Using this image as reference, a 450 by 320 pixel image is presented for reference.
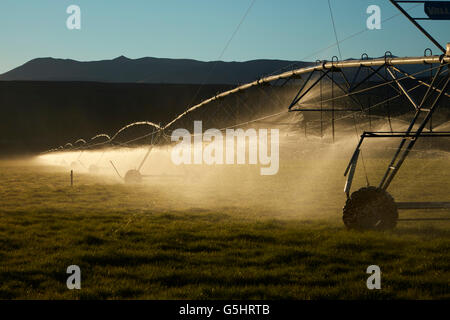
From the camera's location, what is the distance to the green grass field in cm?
772

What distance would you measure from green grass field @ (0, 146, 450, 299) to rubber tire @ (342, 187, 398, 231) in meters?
0.31

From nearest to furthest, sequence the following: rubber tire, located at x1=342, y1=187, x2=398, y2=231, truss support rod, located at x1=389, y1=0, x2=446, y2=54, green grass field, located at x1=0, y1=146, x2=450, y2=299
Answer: green grass field, located at x1=0, y1=146, x2=450, y2=299 → rubber tire, located at x1=342, y1=187, x2=398, y2=231 → truss support rod, located at x1=389, y1=0, x2=446, y2=54

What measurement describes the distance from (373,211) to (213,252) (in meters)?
4.13

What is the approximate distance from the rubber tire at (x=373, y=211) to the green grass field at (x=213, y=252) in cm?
31

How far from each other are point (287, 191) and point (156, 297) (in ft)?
56.2

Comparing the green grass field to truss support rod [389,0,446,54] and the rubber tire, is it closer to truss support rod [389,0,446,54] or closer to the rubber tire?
the rubber tire

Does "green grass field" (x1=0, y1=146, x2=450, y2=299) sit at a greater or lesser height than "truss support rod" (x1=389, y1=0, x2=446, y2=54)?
lesser

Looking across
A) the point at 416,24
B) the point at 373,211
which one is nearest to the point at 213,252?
the point at 373,211

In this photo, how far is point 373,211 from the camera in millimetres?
12008

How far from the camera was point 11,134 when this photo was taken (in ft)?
407

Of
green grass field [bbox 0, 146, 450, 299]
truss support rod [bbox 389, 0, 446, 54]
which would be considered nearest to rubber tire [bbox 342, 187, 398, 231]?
green grass field [bbox 0, 146, 450, 299]

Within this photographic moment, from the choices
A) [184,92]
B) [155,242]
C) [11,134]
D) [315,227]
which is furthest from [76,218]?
[184,92]

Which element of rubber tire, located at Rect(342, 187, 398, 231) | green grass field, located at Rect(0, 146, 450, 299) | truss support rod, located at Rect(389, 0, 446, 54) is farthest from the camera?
truss support rod, located at Rect(389, 0, 446, 54)
